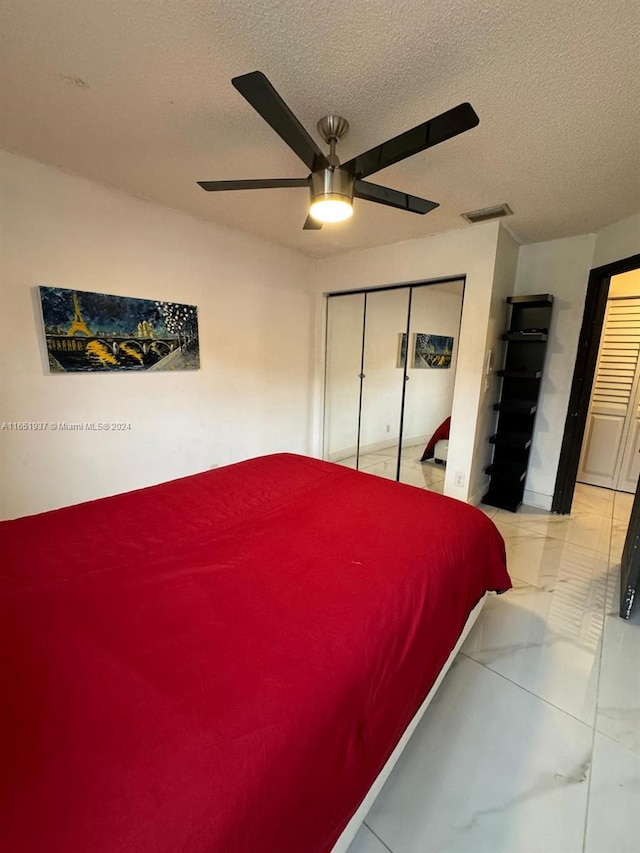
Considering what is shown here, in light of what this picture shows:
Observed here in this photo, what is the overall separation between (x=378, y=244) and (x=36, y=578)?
3.38 meters

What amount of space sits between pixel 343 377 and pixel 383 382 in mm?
486

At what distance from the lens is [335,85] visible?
1.37 meters

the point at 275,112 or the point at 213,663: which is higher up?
the point at 275,112

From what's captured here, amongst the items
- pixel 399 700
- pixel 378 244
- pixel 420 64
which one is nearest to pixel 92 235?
pixel 420 64

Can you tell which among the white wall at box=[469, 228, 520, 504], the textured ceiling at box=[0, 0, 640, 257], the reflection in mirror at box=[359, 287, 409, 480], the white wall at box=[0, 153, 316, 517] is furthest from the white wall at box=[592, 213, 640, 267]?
the white wall at box=[0, 153, 316, 517]

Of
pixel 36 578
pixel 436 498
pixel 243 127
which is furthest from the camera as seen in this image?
pixel 436 498

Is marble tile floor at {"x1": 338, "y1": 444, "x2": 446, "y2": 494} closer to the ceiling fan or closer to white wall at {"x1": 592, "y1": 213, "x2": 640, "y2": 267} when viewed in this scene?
white wall at {"x1": 592, "y1": 213, "x2": 640, "y2": 267}

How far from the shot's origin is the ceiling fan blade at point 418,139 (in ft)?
3.59

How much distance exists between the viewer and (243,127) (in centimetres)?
162

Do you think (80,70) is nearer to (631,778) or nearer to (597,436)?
(631,778)

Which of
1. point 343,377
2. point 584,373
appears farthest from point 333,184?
point 584,373

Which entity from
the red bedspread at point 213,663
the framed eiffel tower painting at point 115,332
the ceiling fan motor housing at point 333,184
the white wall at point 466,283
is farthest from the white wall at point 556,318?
the framed eiffel tower painting at point 115,332

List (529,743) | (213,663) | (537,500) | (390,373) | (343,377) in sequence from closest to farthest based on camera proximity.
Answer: (213,663) → (529,743) → (537,500) → (390,373) → (343,377)

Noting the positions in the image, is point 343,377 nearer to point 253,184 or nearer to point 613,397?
point 253,184
